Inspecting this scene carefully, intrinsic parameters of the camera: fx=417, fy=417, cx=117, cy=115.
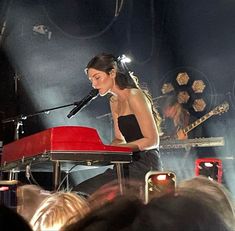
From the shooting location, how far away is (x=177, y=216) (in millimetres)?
552

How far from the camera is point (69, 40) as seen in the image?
5.75m

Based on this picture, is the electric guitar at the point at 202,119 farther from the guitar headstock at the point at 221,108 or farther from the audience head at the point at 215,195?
the audience head at the point at 215,195

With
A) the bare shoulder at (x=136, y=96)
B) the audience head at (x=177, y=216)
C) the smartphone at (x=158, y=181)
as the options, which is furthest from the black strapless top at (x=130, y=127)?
the audience head at (x=177, y=216)

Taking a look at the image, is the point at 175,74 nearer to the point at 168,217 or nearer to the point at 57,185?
the point at 57,185

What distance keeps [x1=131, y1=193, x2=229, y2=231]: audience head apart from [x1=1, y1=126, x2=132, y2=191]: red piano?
1309mm

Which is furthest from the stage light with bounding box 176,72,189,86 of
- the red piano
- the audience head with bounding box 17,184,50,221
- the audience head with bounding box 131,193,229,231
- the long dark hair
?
the audience head with bounding box 131,193,229,231

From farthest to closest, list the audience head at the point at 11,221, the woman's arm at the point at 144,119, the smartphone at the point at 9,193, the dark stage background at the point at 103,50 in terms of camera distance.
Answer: the dark stage background at the point at 103,50
the woman's arm at the point at 144,119
the smartphone at the point at 9,193
the audience head at the point at 11,221

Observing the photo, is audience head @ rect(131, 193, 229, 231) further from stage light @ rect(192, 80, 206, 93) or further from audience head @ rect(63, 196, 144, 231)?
stage light @ rect(192, 80, 206, 93)

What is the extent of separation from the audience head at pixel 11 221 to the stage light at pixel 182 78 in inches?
228

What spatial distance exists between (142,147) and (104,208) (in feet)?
6.04

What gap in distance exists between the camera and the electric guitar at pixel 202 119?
546cm

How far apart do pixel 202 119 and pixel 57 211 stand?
498cm

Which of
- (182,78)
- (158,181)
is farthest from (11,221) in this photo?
(182,78)

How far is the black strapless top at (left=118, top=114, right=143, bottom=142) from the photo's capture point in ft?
8.31
